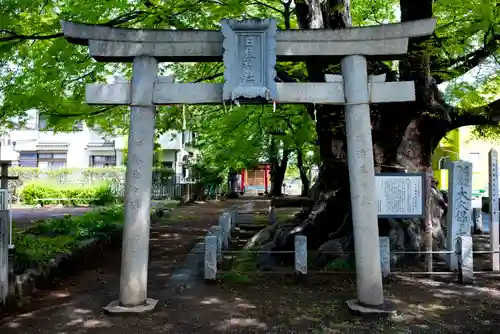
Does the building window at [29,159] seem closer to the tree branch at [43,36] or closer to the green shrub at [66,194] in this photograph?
the green shrub at [66,194]

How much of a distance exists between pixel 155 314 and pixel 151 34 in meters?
4.54

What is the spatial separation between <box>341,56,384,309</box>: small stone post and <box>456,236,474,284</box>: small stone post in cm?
257

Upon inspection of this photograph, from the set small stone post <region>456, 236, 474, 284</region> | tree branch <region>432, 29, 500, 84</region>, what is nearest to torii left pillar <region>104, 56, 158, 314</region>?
small stone post <region>456, 236, 474, 284</region>

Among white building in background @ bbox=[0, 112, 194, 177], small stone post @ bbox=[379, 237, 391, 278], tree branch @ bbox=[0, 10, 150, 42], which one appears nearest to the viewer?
small stone post @ bbox=[379, 237, 391, 278]

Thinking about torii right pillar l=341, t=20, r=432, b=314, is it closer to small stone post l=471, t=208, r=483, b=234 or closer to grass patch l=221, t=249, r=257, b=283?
grass patch l=221, t=249, r=257, b=283

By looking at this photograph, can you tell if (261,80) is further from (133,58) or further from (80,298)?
(80,298)

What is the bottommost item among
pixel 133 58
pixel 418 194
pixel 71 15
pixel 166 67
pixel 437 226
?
pixel 437 226

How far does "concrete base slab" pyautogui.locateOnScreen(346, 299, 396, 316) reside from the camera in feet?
20.9

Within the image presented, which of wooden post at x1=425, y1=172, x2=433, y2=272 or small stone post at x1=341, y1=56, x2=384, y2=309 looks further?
wooden post at x1=425, y1=172, x2=433, y2=272

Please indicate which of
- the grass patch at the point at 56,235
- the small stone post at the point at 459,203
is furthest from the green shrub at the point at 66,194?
the small stone post at the point at 459,203

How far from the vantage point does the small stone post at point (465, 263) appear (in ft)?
27.0

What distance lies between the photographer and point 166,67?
1855cm

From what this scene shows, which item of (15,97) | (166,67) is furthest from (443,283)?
(166,67)

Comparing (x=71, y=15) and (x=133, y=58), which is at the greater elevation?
(x=71, y=15)
